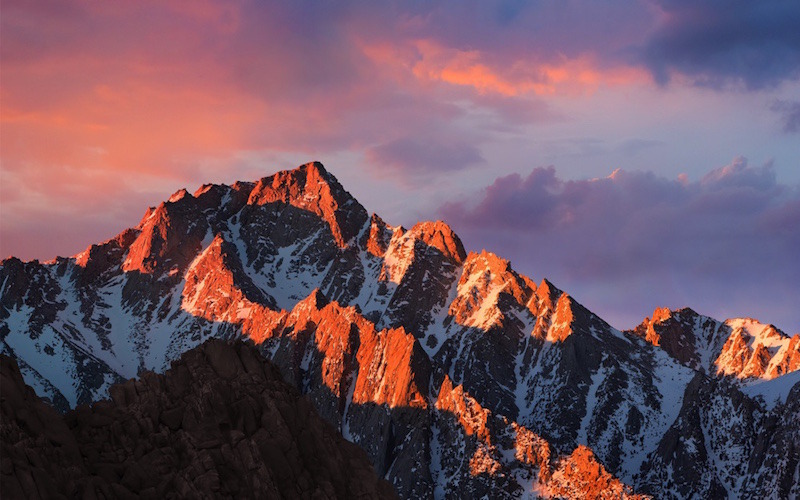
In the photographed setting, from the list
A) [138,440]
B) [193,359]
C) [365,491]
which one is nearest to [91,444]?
[138,440]

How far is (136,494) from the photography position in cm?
11450

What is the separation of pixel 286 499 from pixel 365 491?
1177 centimetres

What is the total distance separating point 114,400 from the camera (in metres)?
128

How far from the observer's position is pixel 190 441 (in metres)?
123

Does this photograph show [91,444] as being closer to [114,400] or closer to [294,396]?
[114,400]

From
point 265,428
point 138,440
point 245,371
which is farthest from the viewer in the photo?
point 245,371

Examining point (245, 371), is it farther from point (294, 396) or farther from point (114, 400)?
point (114, 400)

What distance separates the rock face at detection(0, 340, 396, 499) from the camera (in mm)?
110312

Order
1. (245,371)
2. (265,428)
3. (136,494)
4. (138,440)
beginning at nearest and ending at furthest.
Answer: (136,494) → (138,440) → (265,428) → (245,371)

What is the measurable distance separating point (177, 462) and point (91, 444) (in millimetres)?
7891

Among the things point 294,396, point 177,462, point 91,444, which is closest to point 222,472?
point 177,462

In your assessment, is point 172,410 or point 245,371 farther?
point 245,371

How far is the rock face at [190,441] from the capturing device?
4343 inches

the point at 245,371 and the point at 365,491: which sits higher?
the point at 245,371
